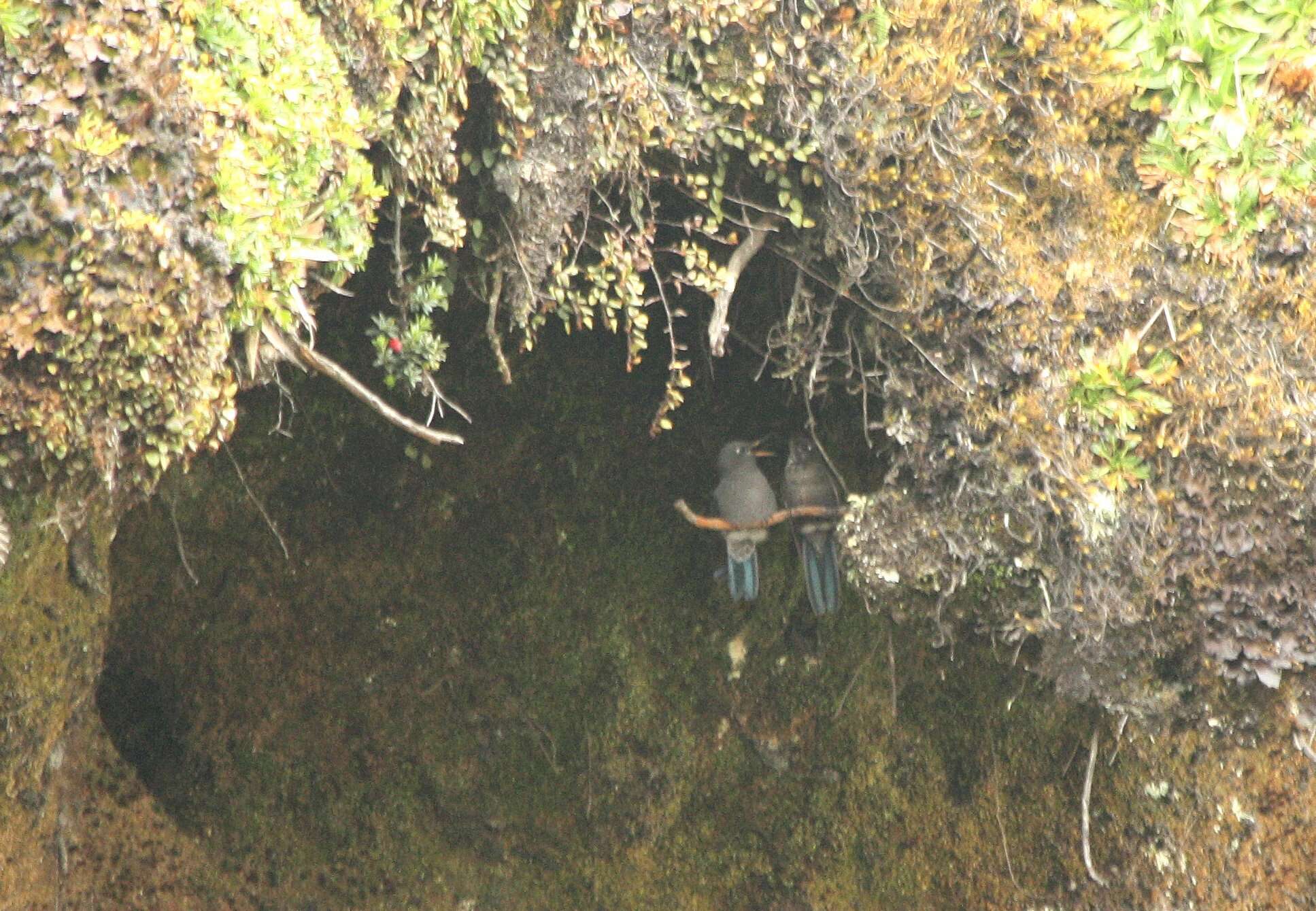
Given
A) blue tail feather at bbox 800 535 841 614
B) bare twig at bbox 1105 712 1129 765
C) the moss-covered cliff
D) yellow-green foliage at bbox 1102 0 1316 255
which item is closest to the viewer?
the moss-covered cliff

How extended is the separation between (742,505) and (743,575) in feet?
A: 0.91

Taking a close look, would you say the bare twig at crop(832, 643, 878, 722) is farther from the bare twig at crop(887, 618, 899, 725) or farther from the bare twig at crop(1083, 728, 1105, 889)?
the bare twig at crop(1083, 728, 1105, 889)

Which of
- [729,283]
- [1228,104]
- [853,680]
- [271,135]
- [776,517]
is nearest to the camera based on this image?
[271,135]

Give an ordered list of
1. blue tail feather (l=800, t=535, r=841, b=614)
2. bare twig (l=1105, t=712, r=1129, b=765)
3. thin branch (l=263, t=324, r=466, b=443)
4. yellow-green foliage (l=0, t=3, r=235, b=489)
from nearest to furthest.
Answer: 1. yellow-green foliage (l=0, t=3, r=235, b=489)
2. thin branch (l=263, t=324, r=466, b=443)
3. bare twig (l=1105, t=712, r=1129, b=765)
4. blue tail feather (l=800, t=535, r=841, b=614)

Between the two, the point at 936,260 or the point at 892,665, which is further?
the point at 892,665

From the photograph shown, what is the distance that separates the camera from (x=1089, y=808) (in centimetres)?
398

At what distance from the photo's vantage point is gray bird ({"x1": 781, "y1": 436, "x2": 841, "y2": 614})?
4.17 meters

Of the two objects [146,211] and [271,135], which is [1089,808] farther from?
[146,211]

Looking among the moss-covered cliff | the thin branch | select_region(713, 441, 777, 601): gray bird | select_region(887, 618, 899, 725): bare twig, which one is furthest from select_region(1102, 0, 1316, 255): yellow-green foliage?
the thin branch

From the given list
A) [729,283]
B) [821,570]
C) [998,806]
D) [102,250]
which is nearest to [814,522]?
[821,570]

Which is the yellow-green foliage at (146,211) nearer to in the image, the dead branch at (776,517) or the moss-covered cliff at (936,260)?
the moss-covered cliff at (936,260)

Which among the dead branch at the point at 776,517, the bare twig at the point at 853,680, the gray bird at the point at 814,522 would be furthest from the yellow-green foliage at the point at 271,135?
the bare twig at the point at 853,680

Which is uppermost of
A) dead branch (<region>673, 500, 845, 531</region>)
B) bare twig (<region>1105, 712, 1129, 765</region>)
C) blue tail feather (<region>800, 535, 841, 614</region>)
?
dead branch (<region>673, 500, 845, 531</region>)

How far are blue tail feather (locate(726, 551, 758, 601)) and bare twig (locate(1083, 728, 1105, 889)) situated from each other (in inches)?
48.2
